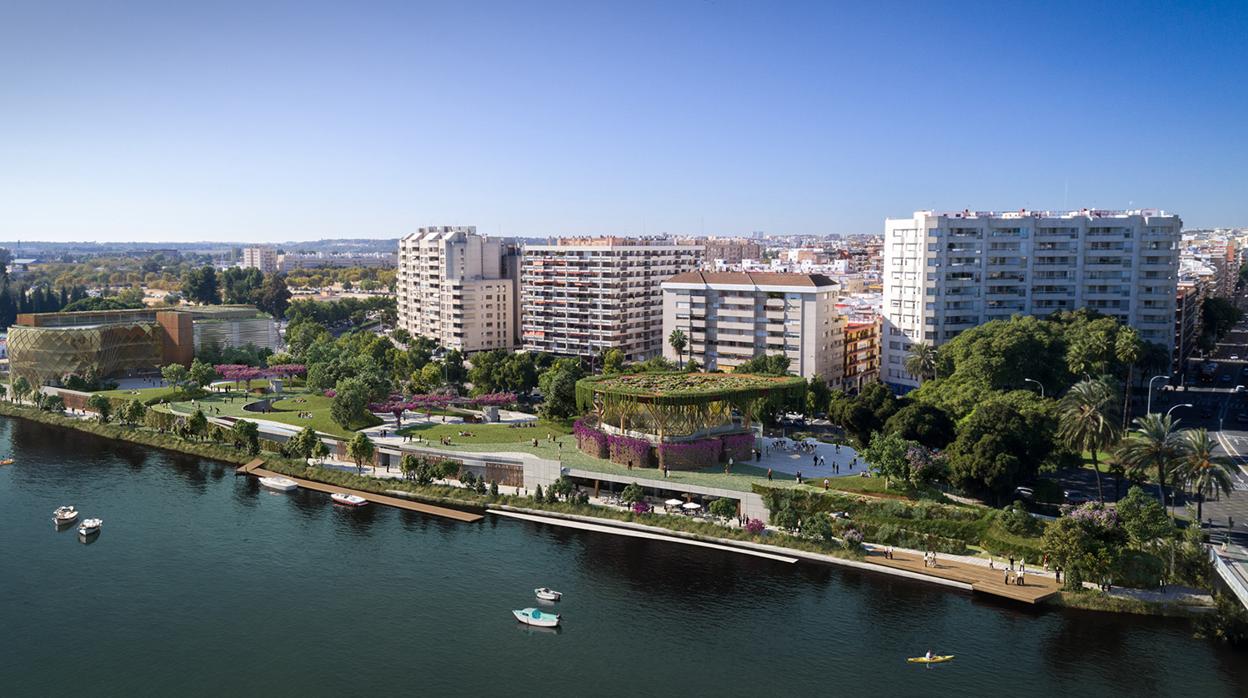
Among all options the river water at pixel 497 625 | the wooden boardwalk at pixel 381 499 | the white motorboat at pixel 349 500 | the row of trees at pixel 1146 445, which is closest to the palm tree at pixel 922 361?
the row of trees at pixel 1146 445

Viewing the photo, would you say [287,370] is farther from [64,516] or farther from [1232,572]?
[1232,572]

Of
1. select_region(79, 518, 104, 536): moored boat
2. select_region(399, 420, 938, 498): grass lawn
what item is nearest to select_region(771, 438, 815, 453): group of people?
select_region(399, 420, 938, 498): grass lawn

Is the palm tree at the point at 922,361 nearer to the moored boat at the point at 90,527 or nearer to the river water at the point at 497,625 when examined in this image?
the river water at the point at 497,625

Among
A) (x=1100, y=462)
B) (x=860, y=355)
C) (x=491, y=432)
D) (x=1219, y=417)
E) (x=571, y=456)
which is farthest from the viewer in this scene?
(x=860, y=355)

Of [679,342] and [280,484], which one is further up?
[679,342]

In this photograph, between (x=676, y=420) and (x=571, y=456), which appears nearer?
(x=676, y=420)

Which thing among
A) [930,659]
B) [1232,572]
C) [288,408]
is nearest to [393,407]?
[288,408]

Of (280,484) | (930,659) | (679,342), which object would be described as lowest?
(930,659)

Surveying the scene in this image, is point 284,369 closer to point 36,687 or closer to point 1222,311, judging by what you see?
point 36,687
